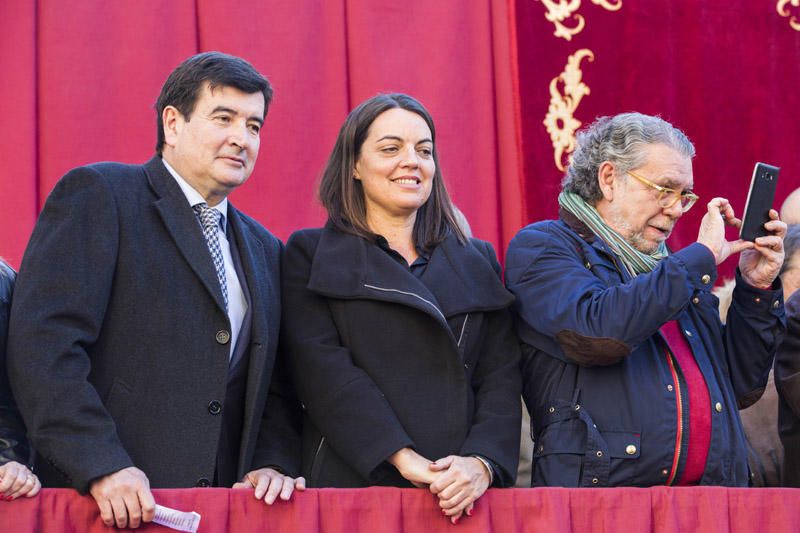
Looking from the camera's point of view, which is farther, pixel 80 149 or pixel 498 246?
pixel 498 246

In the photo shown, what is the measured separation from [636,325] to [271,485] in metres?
0.70

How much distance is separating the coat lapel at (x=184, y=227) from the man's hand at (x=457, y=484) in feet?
1.50

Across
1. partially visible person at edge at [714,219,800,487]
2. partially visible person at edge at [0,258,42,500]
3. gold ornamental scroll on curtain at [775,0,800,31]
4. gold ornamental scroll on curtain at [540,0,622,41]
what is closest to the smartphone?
partially visible person at edge at [714,219,800,487]

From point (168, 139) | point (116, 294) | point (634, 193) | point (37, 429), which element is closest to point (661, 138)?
point (634, 193)

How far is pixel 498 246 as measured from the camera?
3.75 meters

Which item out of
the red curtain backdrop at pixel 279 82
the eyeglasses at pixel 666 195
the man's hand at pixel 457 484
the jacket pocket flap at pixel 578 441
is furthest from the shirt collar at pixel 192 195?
the red curtain backdrop at pixel 279 82

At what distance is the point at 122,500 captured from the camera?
1720mm

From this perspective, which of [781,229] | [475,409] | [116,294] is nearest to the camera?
[116,294]

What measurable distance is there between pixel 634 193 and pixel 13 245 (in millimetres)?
1828

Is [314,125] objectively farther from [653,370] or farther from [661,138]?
[653,370]

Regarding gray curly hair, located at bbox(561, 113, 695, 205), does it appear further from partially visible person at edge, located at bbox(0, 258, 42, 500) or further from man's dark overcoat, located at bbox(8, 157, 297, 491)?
partially visible person at edge, located at bbox(0, 258, 42, 500)

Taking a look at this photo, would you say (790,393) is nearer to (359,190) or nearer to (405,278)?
(405,278)

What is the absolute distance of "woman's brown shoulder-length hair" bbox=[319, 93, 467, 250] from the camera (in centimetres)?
234

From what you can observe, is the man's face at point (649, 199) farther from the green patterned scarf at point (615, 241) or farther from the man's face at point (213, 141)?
the man's face at point (213, 141)
